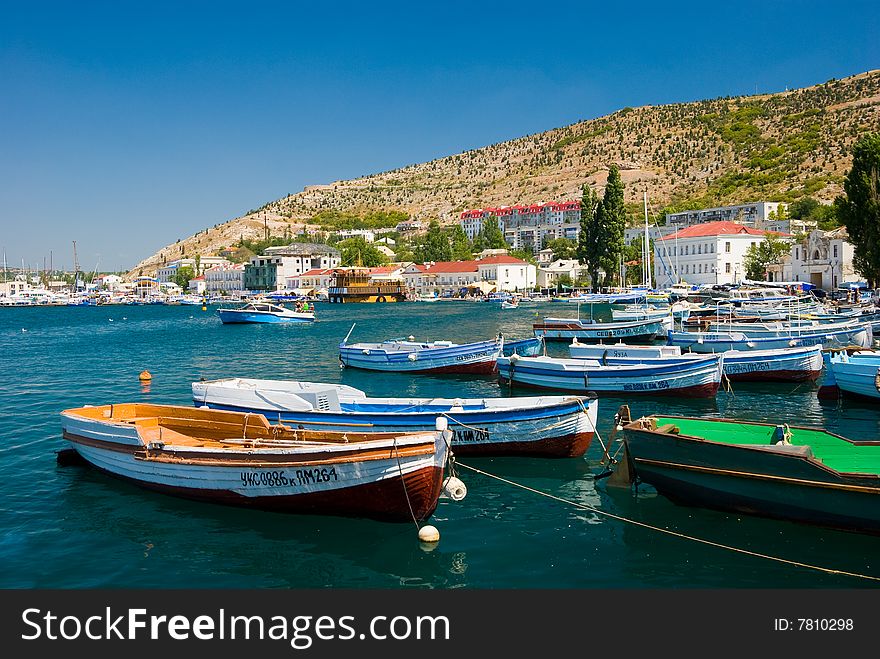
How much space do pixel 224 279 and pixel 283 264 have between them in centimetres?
2472

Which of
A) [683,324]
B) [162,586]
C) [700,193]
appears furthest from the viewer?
[700,193]

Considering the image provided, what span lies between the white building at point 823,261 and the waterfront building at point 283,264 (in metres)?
109

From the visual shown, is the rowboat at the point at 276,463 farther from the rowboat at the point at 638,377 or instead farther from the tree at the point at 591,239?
the tree at the point at 591,239

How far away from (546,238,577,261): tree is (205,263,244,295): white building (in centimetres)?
7407

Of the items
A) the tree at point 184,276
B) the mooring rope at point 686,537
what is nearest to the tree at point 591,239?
the mooring rope at point 686,537

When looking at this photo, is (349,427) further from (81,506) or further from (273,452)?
(81,506)

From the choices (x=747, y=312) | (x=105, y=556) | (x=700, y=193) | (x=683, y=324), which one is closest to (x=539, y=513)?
(x=105, y=556)

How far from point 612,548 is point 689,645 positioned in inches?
117

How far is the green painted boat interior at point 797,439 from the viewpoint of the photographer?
40.0 feet

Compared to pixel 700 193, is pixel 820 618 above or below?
below

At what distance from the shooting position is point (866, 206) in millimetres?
48438

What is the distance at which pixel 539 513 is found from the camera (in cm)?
1321

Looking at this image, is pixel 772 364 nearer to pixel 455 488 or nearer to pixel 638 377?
pixel 638 377

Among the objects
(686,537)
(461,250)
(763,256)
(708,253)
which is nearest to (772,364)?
(686,537)
